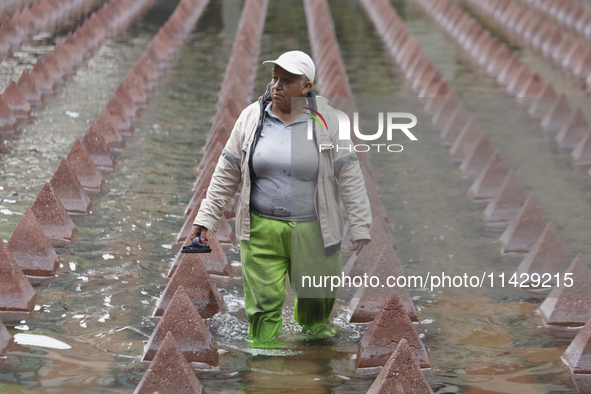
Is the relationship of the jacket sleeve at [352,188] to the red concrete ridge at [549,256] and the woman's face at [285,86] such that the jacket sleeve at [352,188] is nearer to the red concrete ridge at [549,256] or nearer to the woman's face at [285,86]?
the woman's face at [285,86]

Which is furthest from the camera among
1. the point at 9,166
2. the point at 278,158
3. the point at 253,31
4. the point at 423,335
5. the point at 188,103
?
the point at 253,31

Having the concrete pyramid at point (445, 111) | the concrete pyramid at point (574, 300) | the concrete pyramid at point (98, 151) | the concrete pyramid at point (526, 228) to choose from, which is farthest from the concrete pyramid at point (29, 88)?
the concrete pyramid at point (574, 300)

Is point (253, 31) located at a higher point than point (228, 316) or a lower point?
lower

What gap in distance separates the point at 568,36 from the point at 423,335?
558 inches

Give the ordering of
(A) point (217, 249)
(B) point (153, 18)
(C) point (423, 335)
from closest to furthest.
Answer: (C) point (423, 335), (A) point (217, 249), (B) point (153, 18)

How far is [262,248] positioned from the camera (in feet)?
17.2

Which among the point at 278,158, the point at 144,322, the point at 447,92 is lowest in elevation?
the point at 447,92

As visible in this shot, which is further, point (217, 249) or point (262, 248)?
point (217, 249)

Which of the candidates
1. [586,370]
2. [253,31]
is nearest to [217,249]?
[586,370]

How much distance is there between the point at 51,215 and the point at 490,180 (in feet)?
15.1

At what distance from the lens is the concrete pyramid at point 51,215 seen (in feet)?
24.1

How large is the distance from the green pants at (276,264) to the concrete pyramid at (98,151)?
460 cm

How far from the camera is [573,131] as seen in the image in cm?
1082

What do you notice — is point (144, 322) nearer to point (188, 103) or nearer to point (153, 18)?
point (188, 103)
